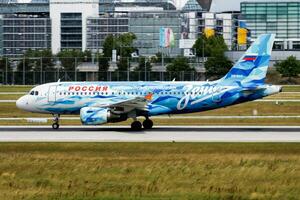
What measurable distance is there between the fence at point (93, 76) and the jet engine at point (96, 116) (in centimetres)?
8395

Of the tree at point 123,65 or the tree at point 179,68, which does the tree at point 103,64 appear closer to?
the tree at point 123,65

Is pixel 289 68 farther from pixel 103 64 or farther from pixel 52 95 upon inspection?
pixel 52 95

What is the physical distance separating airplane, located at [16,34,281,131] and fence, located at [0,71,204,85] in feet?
267

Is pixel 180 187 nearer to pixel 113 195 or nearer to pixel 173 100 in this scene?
pixel 113 195

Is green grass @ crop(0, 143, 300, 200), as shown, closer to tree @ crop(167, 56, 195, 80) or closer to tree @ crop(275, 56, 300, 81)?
tree @ crop(167, 56, 195, 80)

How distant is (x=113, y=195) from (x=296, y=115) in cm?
4710

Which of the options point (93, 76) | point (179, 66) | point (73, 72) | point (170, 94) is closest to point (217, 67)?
point (179, 66)

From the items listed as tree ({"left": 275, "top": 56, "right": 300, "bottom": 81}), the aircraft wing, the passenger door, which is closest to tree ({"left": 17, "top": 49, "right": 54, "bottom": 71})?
tree ({"left": 275, "top": 56, "right": 300, "bottom": 81})

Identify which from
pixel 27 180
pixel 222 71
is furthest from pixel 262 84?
pixel 222 71

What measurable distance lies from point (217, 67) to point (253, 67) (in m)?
92.8

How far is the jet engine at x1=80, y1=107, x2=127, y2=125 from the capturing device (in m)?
57.1

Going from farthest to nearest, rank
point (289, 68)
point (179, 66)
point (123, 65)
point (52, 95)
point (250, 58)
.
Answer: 1. point (289, 68)
2. point (123, 65)
3. point (179, 66)
4. point (52, 95)
5. point (250, 58)

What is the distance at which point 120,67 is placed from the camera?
15088cm

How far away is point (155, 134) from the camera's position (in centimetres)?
5525
